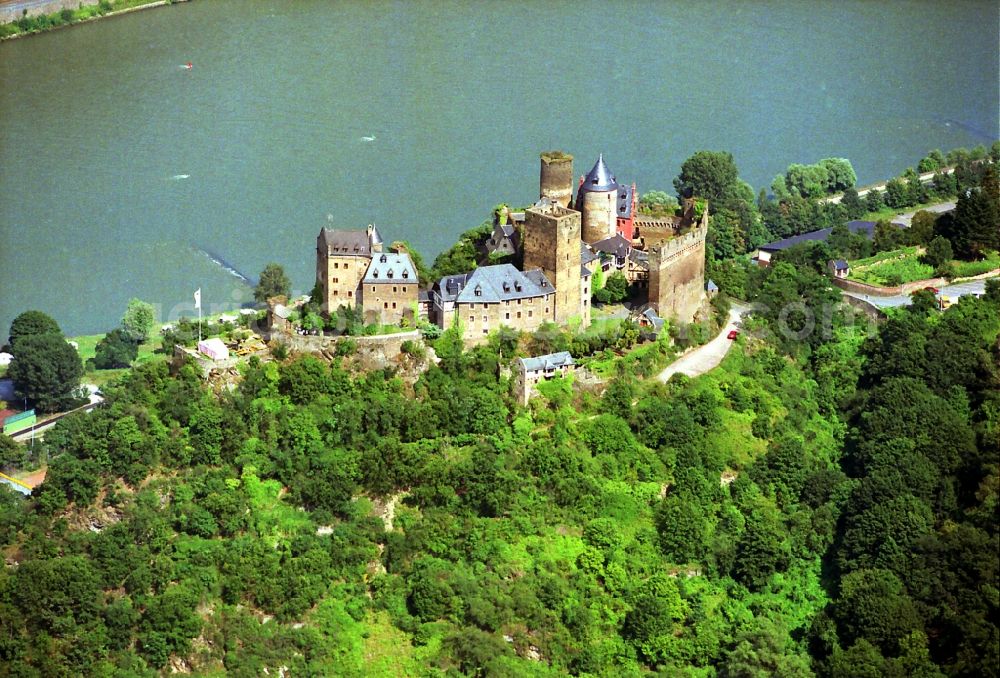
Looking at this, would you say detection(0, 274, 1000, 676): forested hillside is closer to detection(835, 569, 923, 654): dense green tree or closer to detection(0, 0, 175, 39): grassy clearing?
detection(835, 569, 923, 654): dense green tree

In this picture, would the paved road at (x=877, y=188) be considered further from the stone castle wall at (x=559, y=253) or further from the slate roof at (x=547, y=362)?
the slate roof at (x=547, y=362)

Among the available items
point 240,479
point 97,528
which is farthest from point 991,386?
point 97,528

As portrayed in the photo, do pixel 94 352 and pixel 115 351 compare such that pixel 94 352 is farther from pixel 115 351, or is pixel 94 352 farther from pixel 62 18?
pixel 62 18

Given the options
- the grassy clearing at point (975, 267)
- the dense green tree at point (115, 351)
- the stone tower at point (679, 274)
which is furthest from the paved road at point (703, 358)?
the dense green tree at point (115, 351)

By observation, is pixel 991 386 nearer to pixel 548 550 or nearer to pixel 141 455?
pixel 548 550

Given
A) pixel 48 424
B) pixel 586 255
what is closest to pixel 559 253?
pixel 586 255

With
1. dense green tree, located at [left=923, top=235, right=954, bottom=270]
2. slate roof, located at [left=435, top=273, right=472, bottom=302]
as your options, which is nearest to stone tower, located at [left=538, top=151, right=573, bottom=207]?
slate roof, located at [left=435, top=273, right=472, bottom=302]
